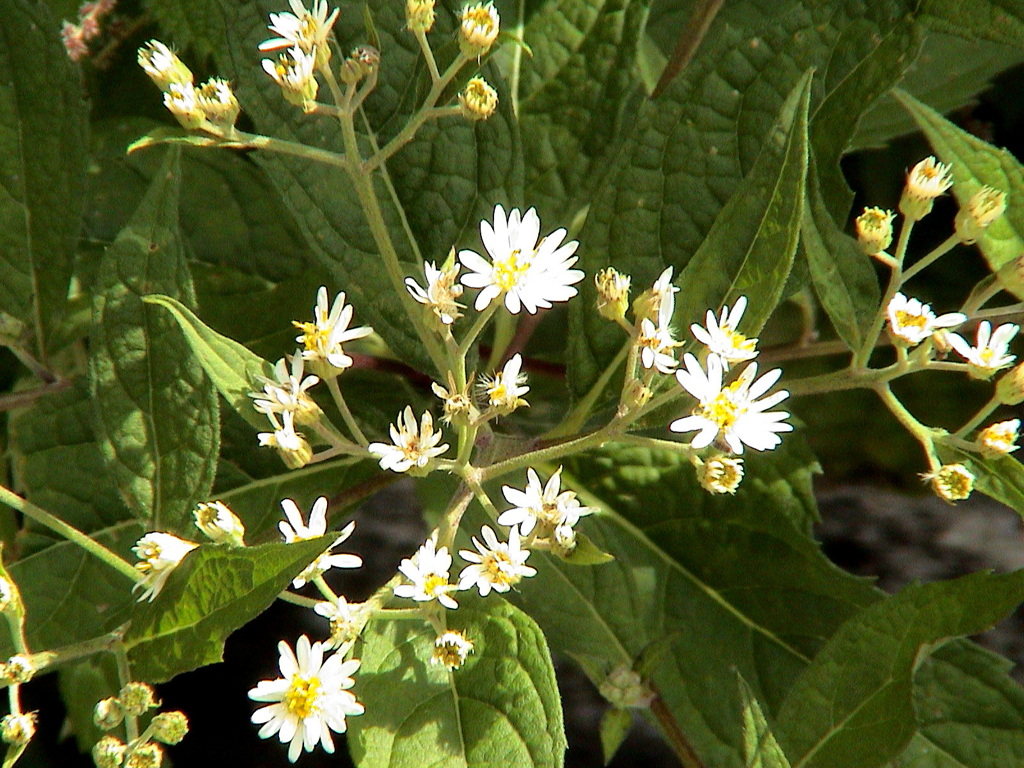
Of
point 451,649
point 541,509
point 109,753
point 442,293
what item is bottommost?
point 109,753

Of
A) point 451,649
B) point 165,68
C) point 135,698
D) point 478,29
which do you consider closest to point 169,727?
point 135,698

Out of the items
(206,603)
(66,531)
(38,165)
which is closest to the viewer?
(206,603)

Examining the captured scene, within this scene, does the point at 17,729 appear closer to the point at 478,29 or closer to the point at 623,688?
the point at 623,688

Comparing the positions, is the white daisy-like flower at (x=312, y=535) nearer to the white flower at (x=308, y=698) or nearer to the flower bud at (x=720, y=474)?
the white flower at (x=308, y=698)

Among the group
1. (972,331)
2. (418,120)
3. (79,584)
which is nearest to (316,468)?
(79,584)

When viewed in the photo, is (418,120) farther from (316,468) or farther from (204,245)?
(204,245)

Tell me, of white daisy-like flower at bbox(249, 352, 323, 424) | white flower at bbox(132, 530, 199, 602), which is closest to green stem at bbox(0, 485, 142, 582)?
white flower at bbox(132, 530, 199, 602)
